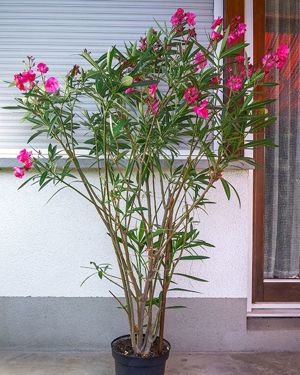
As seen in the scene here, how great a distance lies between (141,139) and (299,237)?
4.83ft

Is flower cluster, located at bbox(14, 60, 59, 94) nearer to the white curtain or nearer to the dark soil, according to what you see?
the dark soil

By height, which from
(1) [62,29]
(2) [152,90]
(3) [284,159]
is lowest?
(3) [284,159]

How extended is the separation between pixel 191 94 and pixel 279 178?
1289 mm

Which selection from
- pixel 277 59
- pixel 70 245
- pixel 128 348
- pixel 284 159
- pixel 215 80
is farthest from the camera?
pixel 284 159

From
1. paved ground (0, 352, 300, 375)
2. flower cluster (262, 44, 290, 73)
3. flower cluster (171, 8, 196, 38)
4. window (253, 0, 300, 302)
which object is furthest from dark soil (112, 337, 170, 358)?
flower cluster (171, 8, 196, 38)

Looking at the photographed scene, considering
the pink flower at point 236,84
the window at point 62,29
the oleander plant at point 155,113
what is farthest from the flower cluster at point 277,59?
the window at point 62,29


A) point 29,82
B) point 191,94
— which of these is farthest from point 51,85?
point 191,94

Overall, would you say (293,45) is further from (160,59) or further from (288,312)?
(288,312)

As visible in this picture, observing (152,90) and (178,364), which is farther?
(178,364)

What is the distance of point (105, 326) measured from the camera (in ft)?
10.4

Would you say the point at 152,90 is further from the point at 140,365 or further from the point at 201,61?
the point at 140,365

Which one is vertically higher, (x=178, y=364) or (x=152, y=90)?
(x=152, y=90)

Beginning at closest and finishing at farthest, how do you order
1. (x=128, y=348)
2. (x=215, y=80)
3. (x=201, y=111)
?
(x=201, y=111) → (x=215, y=80) → (x=128, y=348)

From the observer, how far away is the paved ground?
2.90 metres
